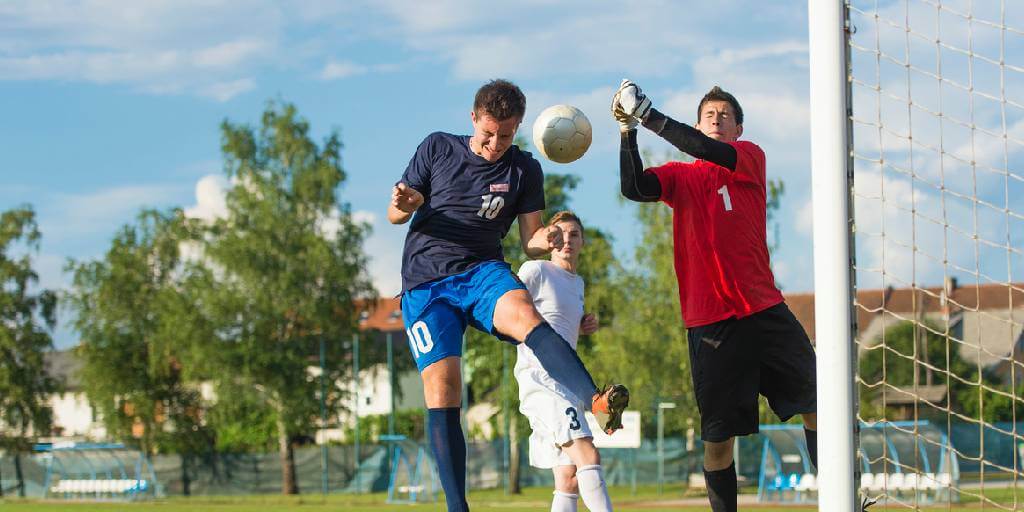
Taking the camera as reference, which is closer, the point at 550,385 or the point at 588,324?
the point at 550,385

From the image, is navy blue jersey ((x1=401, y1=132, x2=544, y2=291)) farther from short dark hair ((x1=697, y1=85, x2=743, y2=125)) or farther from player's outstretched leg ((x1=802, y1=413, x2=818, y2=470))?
player's outstretched leg ((x1=802, y1=413, x2=818, y2=470))

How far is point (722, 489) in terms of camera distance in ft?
23.1

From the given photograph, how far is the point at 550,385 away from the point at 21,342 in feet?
165

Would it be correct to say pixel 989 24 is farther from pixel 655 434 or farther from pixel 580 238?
pixel 655 434

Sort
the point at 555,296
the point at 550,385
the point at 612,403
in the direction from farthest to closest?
the point at 555,296, the point at 550,385, the point at 612,403

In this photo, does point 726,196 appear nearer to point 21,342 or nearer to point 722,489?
point 722,489

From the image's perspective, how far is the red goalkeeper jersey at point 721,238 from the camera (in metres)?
6.92

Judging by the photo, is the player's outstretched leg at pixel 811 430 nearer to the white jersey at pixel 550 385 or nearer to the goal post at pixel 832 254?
the white jersey at pixel 550 385

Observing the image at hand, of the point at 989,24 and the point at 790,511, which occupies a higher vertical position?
the point at 989,24

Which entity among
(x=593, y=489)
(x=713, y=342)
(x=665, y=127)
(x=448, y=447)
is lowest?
(x=593, y=489)

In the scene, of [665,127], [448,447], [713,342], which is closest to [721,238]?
[713,342]

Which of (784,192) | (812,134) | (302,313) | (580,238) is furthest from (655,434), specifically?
(812,134)

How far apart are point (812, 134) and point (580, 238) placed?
273cm

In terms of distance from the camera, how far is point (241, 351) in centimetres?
4547
